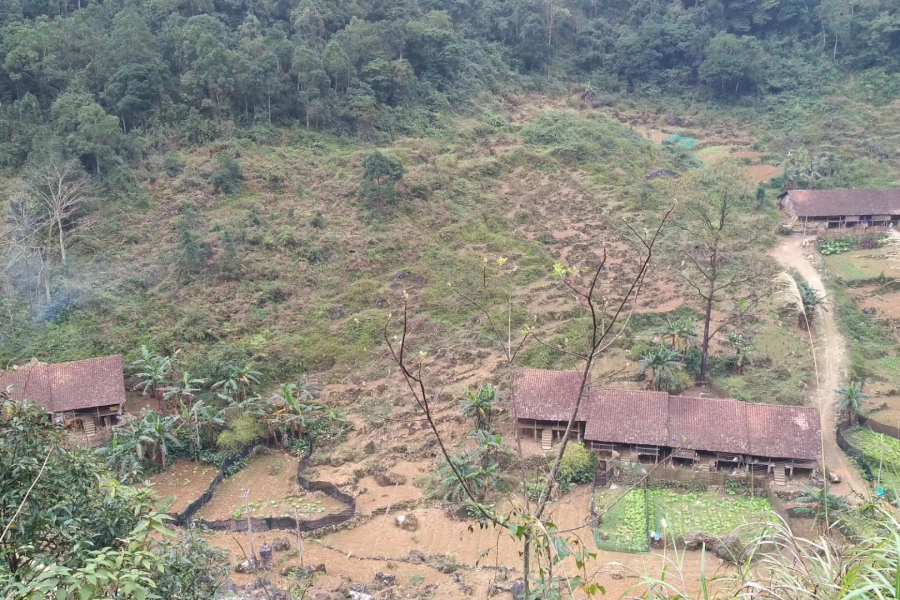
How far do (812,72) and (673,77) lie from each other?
8.96 m

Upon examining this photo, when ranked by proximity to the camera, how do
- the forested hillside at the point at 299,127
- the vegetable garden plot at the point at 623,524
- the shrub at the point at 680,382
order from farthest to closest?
the forested hillside at the point at 299,127 → the shrub at the point at 680,382 → the vegetable garden plot at the point at 623,524

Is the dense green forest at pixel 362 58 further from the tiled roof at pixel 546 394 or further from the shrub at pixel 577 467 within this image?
the shrub at pixel 577 467

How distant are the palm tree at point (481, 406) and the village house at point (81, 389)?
34.8 feet

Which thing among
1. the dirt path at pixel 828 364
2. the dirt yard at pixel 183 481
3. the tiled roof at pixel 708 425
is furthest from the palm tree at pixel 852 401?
the dirt yard at pixel 183 481

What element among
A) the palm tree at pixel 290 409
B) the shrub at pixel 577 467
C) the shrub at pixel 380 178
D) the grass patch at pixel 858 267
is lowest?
the shrub at pixel 577 467

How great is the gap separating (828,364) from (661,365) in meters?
6.74

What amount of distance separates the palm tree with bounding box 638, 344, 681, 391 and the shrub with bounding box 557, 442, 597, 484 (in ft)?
14.4

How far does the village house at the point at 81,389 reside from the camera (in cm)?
2217

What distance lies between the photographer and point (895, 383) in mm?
24953

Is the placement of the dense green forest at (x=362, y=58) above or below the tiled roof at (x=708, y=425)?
above

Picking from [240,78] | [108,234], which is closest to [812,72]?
[240,78]

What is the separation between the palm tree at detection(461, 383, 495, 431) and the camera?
22.3 metres

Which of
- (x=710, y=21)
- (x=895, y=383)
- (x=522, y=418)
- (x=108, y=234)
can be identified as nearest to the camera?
(x=522, y=418)

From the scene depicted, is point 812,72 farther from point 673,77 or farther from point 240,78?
point 240,78
